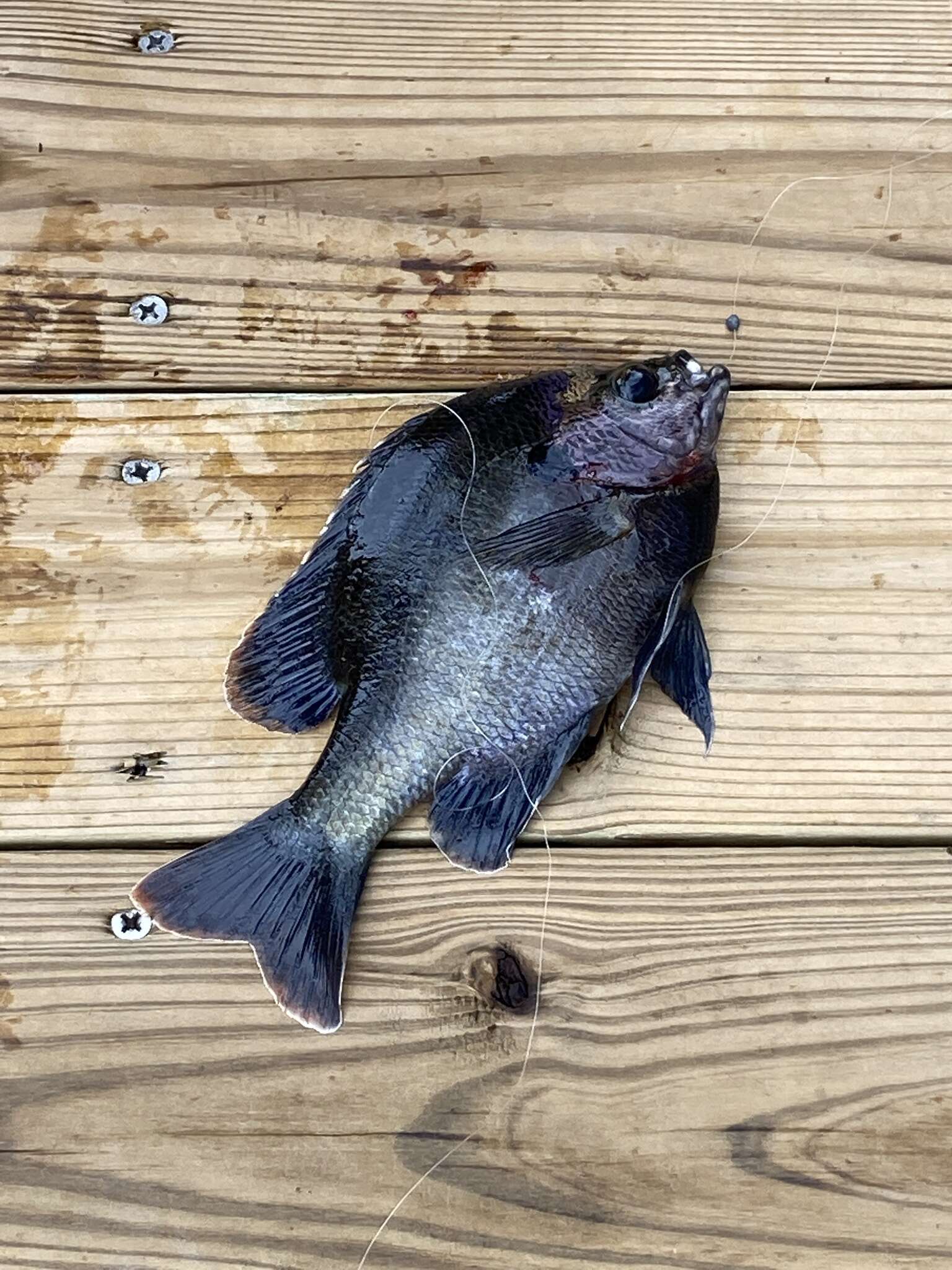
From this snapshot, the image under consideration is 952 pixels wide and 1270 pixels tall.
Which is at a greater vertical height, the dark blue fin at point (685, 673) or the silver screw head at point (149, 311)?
the silver screw head at point (149, 311)

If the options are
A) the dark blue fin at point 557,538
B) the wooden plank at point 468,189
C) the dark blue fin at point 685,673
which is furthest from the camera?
the wooden plank at point 468,189

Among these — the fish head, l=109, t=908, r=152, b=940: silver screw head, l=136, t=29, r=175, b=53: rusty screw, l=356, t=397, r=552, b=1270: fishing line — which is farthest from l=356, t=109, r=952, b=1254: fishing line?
l=136, t=29, r=175, b=53: rusty screw

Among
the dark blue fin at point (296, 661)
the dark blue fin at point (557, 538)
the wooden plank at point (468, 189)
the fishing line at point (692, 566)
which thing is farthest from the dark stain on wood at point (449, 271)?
the dark blue fin at point (557, 538)

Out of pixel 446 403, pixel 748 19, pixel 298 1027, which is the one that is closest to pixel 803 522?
pixel 446 403

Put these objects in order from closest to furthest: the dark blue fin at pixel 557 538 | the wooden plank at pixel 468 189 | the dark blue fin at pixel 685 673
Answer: the dark blue fin at pixel 557 538
the dark blue fin at pixel 685 673
the wooden plank at pixel 468 189

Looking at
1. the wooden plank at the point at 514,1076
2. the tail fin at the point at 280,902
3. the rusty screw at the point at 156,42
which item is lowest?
the wooden plank at the point at 514,1076

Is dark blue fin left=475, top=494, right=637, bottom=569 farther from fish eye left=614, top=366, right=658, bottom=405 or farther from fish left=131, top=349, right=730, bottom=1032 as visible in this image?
fish eye left=614, top=366, right=658, bottom=405

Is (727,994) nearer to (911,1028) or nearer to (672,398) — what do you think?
(911,1028)

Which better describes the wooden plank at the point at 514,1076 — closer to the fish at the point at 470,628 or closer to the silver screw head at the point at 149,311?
the fish at the point at 470,628
